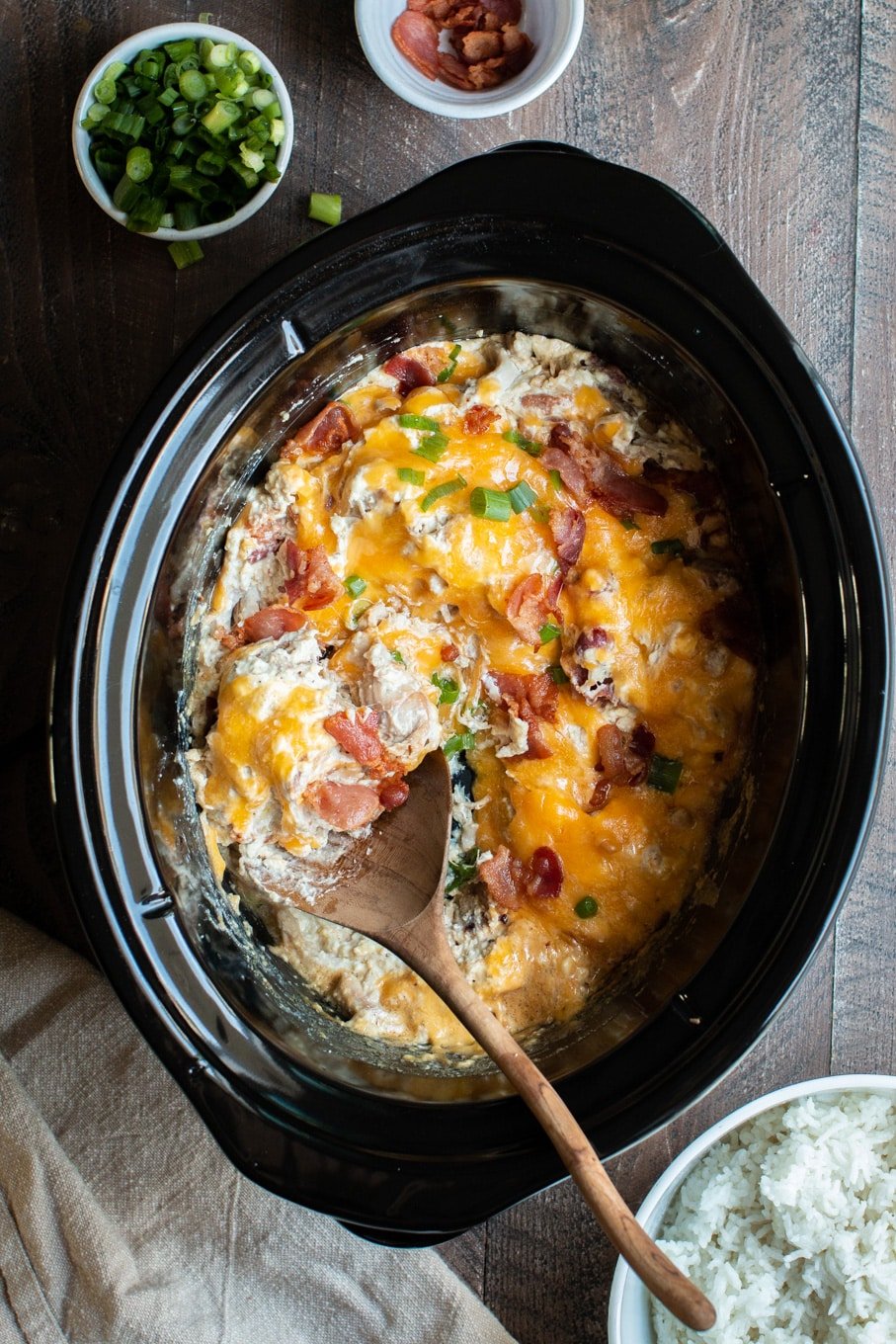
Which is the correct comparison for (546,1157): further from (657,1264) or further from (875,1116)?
(875,1116)

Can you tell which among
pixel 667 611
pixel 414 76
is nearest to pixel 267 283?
pixel 414 76

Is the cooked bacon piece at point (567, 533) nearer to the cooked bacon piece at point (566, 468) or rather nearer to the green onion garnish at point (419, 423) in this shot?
the cooked bacon piece at point (566, 468)

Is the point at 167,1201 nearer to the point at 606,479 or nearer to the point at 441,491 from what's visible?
the point at 441,491

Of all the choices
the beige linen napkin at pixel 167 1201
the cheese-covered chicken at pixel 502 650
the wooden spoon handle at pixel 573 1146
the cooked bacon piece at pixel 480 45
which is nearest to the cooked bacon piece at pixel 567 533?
the cheese-covered chicken at pixel 502 650

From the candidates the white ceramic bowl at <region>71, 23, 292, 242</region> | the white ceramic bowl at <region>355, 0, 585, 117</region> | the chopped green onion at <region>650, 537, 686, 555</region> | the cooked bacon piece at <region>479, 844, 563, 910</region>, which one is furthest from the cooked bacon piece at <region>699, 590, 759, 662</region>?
the white ceramic bowl at <region>71, 23, 292, 242</region>

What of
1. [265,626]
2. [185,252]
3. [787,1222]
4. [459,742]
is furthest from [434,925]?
[185,252]
